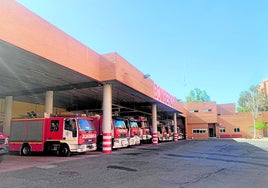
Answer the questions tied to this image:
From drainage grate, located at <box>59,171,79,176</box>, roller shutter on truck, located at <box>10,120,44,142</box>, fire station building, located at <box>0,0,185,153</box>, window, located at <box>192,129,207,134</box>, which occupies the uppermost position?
fire station building, located at <box>0,0,185,153</box>

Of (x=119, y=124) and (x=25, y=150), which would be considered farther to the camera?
(x=119, y=124)

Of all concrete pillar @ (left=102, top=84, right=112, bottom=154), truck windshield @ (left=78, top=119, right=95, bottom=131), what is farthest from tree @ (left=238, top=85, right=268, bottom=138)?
truck windshield @ (left=78, top=119, right=95, bottom=131)

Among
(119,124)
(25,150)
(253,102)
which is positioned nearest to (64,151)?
(25,150)

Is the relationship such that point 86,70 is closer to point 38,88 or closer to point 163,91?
point 38,88

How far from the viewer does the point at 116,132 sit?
19344mm

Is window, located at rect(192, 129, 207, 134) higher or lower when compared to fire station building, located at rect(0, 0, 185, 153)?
lower

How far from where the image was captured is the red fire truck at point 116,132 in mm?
18484

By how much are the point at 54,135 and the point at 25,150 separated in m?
2.73

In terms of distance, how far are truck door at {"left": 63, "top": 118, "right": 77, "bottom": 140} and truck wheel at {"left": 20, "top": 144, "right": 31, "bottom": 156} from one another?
10.4 ft

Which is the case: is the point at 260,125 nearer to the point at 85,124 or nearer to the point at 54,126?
the point at 85,124

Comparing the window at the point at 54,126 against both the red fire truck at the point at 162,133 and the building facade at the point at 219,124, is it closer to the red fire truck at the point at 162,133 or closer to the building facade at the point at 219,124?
the red fire truck at the point at 162,133

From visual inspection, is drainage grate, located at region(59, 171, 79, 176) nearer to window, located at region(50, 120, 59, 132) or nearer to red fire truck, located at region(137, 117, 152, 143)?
window, located at region(50, 120, 59, 132)

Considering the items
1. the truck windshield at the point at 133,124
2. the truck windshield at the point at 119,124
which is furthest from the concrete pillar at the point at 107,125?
the truck windshield at the point at 133,124

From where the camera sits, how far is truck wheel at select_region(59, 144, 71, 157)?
14750 mm
